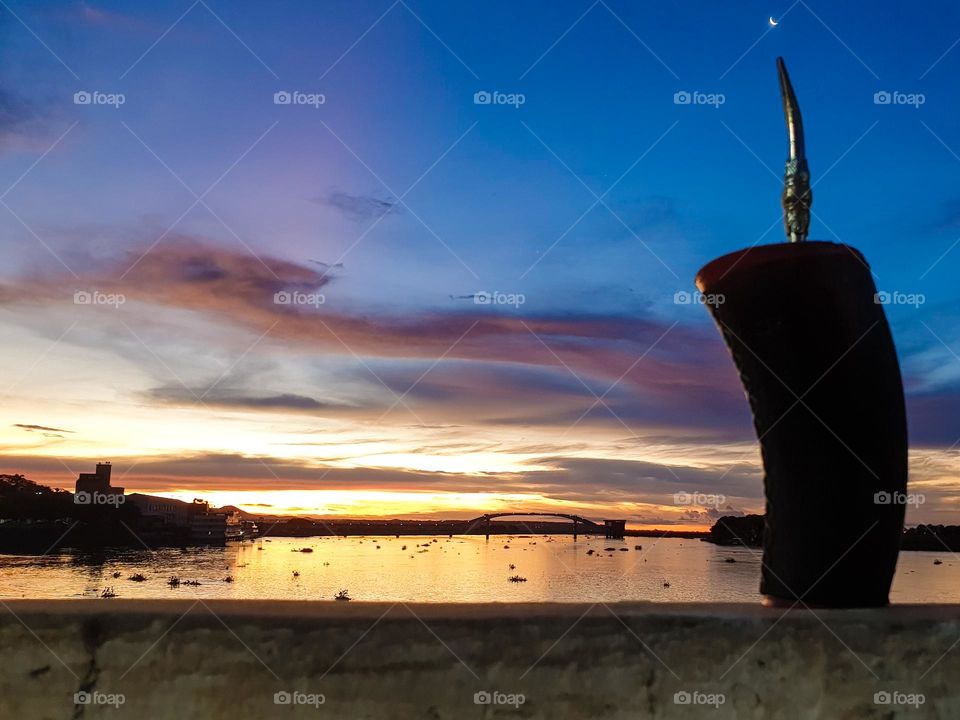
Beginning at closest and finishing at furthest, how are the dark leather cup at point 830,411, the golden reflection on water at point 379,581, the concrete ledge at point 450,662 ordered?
the concrete ledge at point 450,662, the dark leather cup at point 830,411, the golden reflection on water at point 379,581

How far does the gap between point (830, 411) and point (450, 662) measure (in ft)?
7.29

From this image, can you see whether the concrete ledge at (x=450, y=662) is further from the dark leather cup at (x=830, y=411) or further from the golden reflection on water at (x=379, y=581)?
the golden reflection on water at (x=379, y=581)

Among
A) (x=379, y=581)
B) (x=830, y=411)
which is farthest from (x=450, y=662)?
(x=379, y=581)

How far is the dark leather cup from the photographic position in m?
3.80

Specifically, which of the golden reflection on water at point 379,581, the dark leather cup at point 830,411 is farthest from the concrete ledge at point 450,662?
the golden reflection on water at point 379,581

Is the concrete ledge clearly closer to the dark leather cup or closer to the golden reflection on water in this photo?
the dark leather cup

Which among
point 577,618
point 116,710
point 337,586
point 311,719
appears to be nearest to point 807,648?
point 577,618

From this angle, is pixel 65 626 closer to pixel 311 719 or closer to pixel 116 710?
pixel 116 710

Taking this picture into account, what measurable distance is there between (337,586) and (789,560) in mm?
83084

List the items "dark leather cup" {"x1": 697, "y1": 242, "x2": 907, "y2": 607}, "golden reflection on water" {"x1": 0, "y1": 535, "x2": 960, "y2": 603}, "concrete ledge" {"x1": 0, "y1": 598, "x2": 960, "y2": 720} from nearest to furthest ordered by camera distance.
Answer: "concrete ledge" {"x1": 0, "y1": 598, "x2": 960, "y2": 720} → "dark leather cup" {"x1": 697, "y1": 242, "x2": 907, "y2": 607} → "golden reflection on water" {"x1": 0, "y1": 535, "x2": 960, "y2": 603}

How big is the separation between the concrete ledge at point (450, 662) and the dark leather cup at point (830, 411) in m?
1.00

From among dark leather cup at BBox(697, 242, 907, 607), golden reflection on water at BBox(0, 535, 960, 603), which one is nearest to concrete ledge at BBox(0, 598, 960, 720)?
dark leather cup at BBox(697, 242, 907, 607)

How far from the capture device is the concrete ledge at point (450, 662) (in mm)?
2594

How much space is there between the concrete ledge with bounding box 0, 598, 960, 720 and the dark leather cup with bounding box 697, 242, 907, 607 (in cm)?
100
